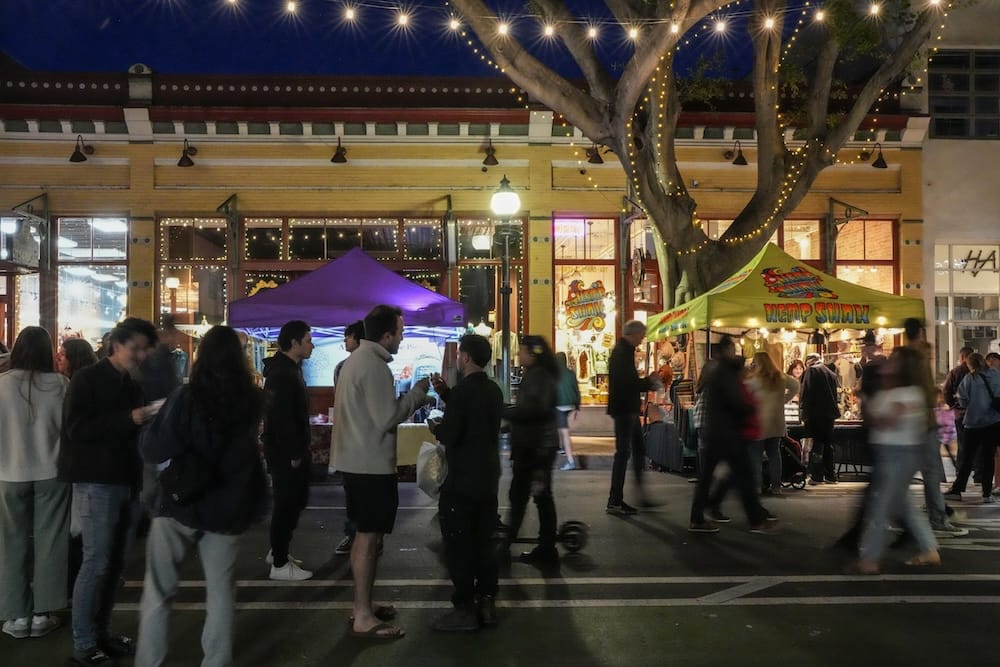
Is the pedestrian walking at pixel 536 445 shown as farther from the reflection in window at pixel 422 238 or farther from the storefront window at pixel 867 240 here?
the storefront window at pixel 867 240

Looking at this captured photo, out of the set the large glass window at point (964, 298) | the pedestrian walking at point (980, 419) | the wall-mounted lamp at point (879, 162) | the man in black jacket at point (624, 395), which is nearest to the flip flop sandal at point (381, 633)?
the man in black jacket at point (624, 395)

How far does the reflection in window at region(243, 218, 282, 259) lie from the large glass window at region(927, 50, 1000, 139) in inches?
553

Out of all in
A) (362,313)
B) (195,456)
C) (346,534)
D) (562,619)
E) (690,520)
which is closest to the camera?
(195,456)

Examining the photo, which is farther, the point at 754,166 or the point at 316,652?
the point at 754,166

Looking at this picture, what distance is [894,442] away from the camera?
711 cm

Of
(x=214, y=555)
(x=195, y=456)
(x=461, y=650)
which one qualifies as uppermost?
(x=195, y=456)

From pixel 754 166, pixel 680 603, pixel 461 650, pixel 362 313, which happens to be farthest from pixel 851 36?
pixel 461 650

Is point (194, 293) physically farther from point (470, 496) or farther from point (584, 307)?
point (470, 496)

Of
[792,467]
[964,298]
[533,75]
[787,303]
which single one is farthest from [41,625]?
[964,298]

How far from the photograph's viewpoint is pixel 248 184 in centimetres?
1856

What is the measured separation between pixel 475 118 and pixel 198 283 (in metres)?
6.53

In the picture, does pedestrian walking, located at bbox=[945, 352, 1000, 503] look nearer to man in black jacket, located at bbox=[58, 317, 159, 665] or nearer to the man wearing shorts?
the man wearing shorts

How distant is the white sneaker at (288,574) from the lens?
7.11 m

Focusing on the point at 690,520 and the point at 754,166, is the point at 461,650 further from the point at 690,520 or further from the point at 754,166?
the point at 754,166
